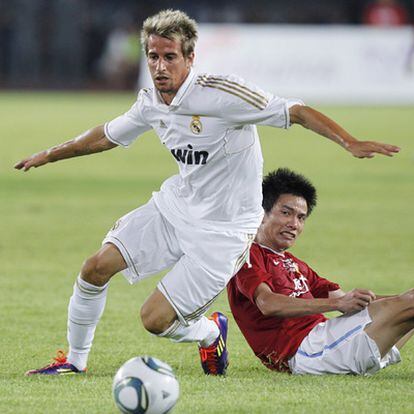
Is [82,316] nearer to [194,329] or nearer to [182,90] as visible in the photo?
[194,329]

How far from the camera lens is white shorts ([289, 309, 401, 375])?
6.71m

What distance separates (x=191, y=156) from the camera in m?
6.77

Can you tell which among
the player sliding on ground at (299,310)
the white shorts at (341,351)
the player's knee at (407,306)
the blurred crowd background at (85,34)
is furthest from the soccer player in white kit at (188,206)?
the blurred crowd background at (85,34)

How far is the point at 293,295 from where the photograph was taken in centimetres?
707

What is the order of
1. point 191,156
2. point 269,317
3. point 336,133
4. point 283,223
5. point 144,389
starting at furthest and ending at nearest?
1. point 283,223
2. point 269,317
3. point 191,156
4. point 336,133
5. point 144,389

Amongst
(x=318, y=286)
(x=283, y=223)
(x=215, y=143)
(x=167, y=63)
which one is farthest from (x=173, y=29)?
(x=318, y=286)

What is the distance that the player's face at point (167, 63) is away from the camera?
21.9 ft

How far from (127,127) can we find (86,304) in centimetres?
107

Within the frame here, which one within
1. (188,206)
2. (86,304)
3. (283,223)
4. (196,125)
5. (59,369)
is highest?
(196,125)

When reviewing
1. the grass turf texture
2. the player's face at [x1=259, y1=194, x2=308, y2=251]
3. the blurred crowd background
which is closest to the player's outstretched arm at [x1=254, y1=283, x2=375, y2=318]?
the grass turf texture

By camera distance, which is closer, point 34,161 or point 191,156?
point 191,156

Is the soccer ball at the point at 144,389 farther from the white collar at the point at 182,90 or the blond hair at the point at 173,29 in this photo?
the blond hair at the point at 173,29

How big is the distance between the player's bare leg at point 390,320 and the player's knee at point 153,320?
3.66 ft

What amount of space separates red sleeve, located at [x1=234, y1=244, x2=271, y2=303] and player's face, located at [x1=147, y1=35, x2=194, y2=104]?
1.08m
